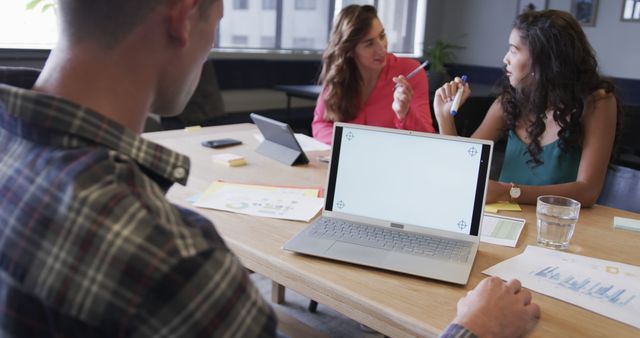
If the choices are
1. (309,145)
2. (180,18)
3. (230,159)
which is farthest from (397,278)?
(309,145)

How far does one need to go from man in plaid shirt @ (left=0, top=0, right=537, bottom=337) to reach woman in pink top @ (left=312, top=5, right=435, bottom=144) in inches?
72.7

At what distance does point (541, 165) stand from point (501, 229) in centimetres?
71

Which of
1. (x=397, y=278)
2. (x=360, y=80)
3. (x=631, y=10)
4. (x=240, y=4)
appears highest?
(x=631, y=10)

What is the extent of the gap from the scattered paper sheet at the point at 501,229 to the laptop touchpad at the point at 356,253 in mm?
278

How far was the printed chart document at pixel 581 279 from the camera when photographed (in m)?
0.97

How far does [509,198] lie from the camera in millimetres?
1543

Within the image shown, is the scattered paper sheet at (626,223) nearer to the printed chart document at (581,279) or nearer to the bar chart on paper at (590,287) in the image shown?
the printed chart document at (581,279)

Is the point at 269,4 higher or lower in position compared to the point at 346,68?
higher

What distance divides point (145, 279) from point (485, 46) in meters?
6.38

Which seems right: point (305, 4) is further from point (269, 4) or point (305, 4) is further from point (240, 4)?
A: point (240, 4)

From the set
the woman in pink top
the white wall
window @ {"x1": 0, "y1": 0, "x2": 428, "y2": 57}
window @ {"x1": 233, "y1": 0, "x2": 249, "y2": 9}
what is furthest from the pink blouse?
the white wall

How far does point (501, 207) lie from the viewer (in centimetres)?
151

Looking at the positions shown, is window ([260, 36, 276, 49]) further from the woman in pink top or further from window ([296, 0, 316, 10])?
the woman in pink top

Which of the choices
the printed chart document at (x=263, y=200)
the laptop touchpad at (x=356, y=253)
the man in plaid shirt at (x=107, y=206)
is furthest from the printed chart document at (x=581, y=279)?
the man in plaid shirt at (x=107, y=206)
